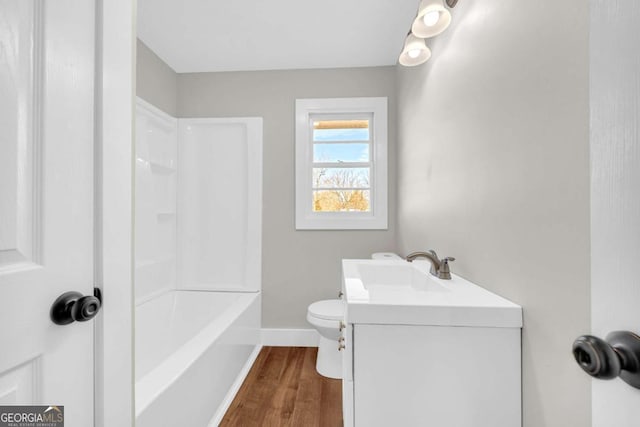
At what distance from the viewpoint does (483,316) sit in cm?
83

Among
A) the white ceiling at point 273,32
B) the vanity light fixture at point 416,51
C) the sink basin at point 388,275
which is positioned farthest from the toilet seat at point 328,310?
the white ceiling at point 273,32

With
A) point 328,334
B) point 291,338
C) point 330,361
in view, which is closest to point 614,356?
point 328,334

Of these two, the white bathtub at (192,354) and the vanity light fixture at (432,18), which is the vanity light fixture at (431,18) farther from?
the white bathtub at (192,354)

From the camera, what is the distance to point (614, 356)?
31 centimetres

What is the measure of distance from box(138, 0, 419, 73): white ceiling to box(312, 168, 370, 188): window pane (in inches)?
35.3

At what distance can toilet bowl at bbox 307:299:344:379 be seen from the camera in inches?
74.3

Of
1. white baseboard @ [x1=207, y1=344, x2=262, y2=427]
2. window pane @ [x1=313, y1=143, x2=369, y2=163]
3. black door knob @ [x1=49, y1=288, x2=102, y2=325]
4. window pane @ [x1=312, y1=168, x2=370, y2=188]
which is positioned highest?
window pane @ [x1=313, y1=143, x2=369, y2=163]

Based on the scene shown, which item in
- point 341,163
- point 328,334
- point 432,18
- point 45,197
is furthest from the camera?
point 341,163

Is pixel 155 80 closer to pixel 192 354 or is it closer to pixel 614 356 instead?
pixel 192 354

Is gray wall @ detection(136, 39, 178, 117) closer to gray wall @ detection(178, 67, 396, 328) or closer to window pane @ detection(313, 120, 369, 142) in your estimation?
→ gray wall @ detection(178, 67, 396, 328)

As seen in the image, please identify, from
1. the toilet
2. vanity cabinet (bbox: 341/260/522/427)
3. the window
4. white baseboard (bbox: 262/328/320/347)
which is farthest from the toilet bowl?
vanity cabinet (bbox: 341/260/522/427)

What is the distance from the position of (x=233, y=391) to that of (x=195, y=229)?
4.51ft

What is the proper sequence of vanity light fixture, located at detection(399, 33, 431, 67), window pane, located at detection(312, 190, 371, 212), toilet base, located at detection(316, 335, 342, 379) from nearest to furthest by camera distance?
vanity light fixture, located at detection(399, 33, 431, 67)
toilet base, located at detection(316, 335, 342, 379)
window pane, located at detection(312, 190, 371, 212)

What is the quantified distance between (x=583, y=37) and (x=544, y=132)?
0.22m
